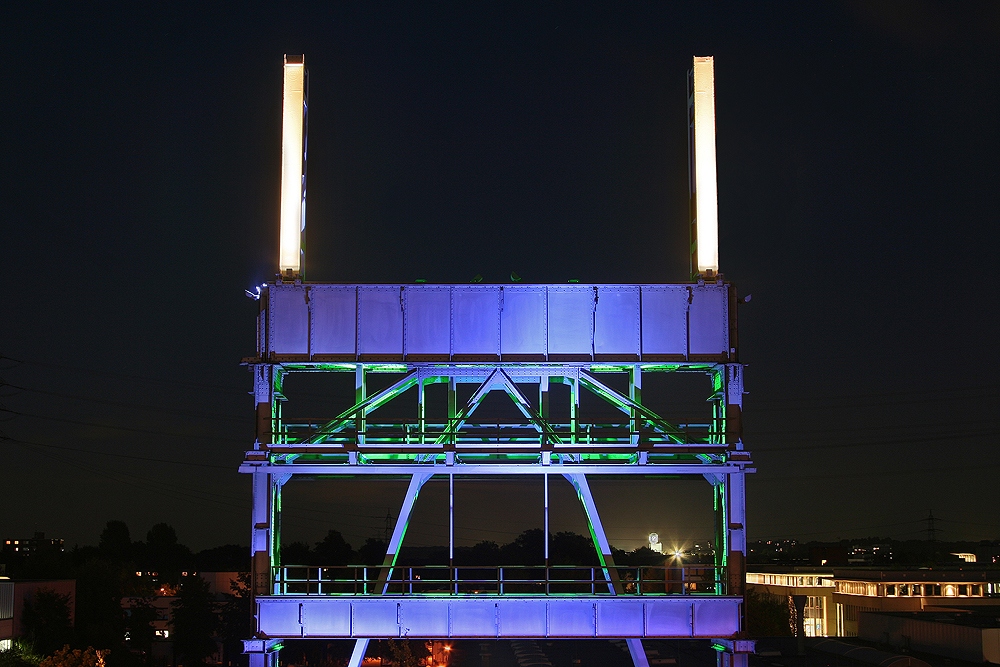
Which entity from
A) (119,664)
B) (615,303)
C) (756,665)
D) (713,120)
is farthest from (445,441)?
(119,664)

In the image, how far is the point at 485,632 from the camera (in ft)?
108

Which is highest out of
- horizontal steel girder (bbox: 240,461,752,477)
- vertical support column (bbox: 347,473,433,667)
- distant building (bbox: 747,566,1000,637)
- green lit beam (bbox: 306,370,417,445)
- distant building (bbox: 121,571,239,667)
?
green lit beam (bbox: 306,370,417,445)

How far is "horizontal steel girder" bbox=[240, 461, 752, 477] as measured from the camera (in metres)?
33.6

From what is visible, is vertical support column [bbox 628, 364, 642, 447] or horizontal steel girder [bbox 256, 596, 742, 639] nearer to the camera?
horizontal steel girder [bbox 256, 596, 742, 639]

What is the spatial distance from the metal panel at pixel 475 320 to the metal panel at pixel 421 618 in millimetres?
7932

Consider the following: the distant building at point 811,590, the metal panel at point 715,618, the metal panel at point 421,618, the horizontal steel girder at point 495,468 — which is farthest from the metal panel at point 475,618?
the distant building at point 811,590

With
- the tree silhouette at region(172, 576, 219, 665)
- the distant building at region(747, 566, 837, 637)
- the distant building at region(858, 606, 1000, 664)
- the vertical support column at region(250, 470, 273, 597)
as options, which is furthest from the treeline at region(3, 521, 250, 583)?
the vertical support column at region(250, 470, 273, 597)

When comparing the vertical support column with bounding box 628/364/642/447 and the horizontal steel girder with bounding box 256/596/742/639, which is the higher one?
the vertical support column with bounding box 628/364/642/447

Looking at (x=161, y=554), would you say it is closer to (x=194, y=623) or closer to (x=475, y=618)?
(x=194, y=623)

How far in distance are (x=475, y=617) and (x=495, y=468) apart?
456cm

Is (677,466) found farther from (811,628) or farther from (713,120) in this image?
(811,628)

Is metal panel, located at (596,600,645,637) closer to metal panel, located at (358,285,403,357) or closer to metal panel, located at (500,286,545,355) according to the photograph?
metal panel, located at (500,286,545,355)

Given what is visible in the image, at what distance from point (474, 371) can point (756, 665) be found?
83.2 feet

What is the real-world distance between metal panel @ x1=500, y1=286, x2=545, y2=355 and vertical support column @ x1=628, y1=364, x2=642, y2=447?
3.10m
